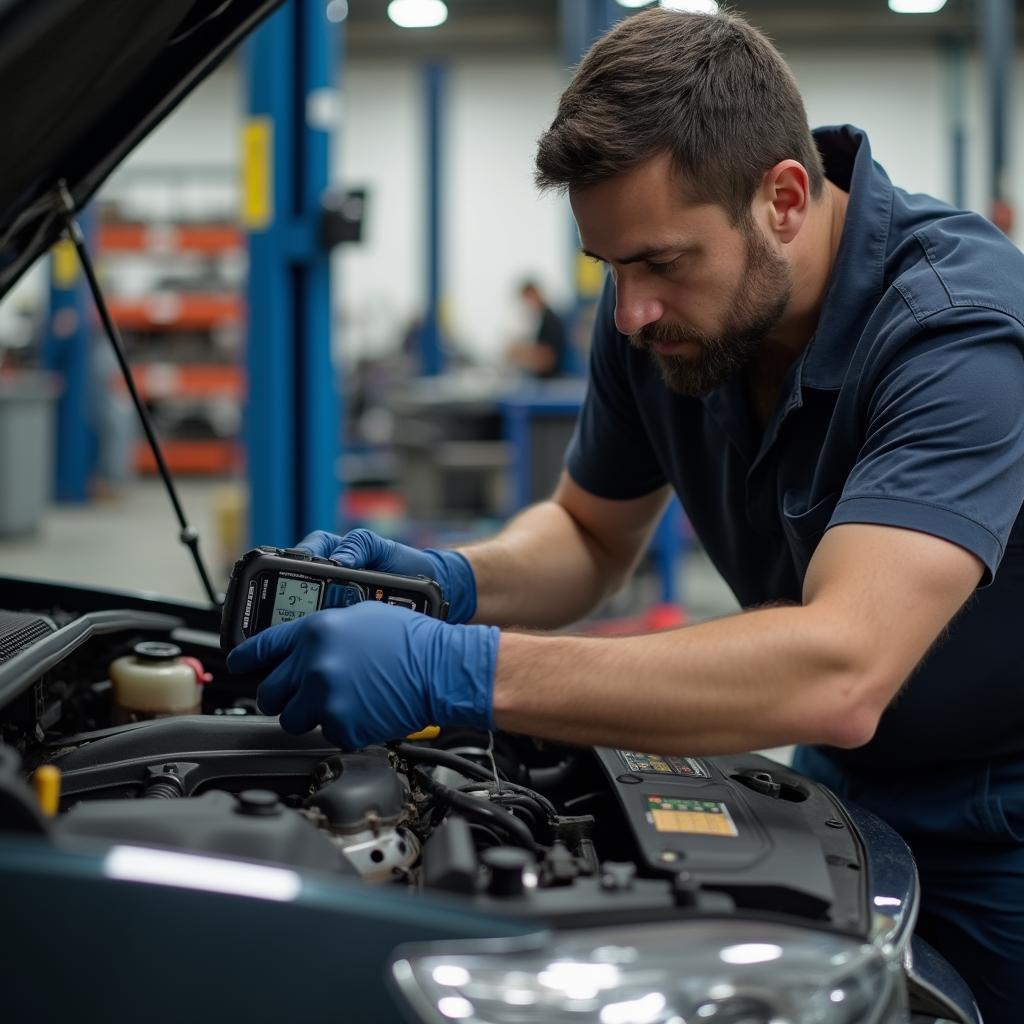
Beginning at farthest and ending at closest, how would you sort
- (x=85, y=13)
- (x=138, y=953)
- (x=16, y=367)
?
(x=16, y=367), (x=85, y=13), (x=138, y=953)

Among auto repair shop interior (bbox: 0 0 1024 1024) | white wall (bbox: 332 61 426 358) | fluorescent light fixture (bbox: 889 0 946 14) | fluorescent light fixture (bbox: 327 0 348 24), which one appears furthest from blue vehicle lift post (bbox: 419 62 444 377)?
auto repair shop interior (bbox: 0 0 1024 1024)

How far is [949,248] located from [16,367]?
9564 mm

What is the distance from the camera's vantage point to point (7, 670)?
1.20 metres

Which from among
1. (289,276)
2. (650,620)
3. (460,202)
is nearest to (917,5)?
(460,202)

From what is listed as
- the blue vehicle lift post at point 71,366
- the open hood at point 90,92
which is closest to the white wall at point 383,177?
the blue vehicle lift post at point 71,366

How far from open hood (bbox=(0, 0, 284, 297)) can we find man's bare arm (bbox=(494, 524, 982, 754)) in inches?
28.4

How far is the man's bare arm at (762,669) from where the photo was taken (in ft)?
3.71

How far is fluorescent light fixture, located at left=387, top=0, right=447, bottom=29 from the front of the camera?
11588mm

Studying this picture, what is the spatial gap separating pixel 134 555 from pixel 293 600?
5680mm

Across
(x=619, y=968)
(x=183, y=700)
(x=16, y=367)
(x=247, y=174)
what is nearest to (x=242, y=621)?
(x=183, y=700)

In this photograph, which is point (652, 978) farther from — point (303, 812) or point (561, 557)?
point (561, 557)

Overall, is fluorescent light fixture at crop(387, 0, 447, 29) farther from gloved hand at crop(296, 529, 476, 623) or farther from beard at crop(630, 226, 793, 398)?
beard at crop(630, 226, 793, 398)

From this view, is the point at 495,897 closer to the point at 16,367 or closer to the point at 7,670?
the point at 7,670

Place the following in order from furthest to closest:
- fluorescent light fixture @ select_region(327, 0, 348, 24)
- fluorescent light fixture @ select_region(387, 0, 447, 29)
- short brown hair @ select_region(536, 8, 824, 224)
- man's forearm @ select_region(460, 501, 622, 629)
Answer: fluorescent light fixture @ select_region(387, 0, 447, 29) < fluorescent light fixture @ select_region(327, 0, 348, 24) < man's forearm @ select_region(460, 501, 622, 629) < short brown hair @ select_region(536, 8, 824, 224)
